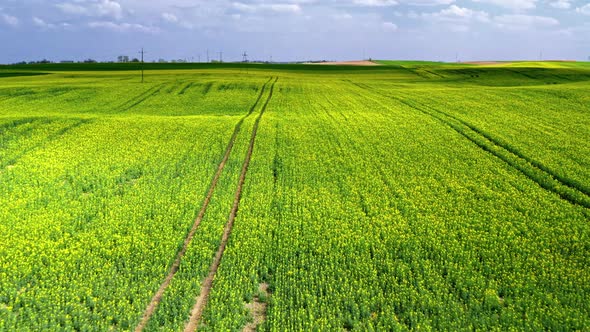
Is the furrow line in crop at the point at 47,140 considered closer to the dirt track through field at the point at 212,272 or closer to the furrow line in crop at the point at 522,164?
the dirt track through field at the point at 212,272

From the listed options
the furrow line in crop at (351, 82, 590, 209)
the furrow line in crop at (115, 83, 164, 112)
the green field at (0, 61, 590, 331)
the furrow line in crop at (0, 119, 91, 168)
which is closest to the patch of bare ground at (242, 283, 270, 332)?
the green field at (0, 61, 590, 331)

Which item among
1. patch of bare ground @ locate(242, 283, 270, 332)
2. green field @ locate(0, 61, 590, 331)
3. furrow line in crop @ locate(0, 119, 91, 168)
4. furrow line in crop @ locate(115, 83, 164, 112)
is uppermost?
furrow line in crop @ locate(115, 83, 164, 112)

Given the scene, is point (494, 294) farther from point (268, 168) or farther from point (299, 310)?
point (268, 168)

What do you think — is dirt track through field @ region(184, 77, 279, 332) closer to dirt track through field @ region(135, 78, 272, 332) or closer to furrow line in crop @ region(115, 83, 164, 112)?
dirt track through field @ region(135, 78, 272, 332)

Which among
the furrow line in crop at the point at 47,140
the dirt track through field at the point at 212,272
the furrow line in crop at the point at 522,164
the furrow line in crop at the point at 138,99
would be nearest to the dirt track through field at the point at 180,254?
the dirt track through field at the point at 212,272

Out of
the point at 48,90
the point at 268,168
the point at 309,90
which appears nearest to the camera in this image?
the point at 268,168

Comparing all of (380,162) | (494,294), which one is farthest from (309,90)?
(494,294)
